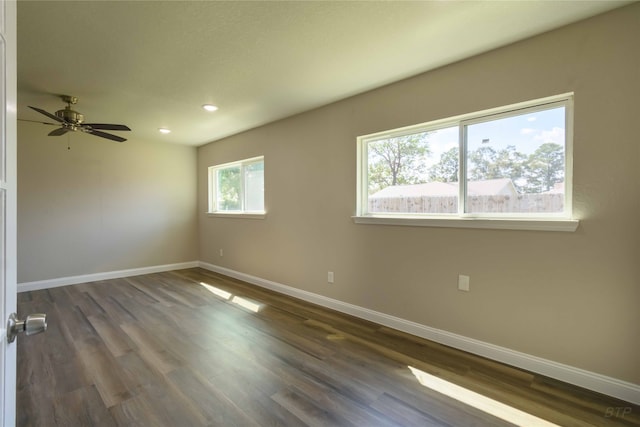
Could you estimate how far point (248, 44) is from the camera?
221 cm

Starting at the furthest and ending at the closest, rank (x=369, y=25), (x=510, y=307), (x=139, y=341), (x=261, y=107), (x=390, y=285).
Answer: (x=261, y=107)
(x=390, y=285)
(x=139, y=341)
(x=510, y=307)
(x=369, y=25)

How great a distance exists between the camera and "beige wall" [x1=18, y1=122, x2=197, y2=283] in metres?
4.27

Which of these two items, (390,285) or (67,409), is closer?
(67,409)

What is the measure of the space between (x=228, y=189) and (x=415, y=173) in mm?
3573

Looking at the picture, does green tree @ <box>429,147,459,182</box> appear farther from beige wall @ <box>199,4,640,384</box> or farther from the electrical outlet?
the electrical outlet

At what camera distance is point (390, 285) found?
2982 mm

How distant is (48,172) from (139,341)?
338cm

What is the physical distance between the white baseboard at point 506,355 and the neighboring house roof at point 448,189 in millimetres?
1216

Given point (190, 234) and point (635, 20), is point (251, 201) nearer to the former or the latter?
point (190, 234)

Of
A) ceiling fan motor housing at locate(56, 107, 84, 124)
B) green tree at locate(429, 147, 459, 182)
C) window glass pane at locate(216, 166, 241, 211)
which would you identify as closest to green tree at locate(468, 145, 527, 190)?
green tree at locate(429, 147, 459, 182)

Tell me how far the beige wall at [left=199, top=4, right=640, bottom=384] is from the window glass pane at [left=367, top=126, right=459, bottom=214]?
0.63 ft

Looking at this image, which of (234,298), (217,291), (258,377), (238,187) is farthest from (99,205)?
(258,377)

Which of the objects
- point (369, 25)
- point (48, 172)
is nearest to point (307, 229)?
point (369, 25)

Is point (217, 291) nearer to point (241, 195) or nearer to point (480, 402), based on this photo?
point (241, 195)
